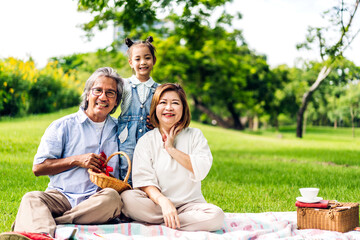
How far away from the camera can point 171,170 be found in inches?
127

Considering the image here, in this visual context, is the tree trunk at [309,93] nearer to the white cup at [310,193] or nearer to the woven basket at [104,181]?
the white cup at [310,193]

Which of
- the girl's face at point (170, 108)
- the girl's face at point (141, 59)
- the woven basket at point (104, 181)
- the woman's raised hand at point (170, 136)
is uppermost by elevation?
the girl's face at point (141, 59)

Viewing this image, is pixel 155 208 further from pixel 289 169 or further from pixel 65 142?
pixel 289 169

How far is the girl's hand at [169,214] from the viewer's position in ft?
9.84

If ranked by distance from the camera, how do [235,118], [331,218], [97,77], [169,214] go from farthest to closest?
[235,118] → [97,77] → [331,218] → [169,214]

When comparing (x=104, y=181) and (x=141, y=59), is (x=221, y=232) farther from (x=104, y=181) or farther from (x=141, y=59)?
(x=141, y=59)

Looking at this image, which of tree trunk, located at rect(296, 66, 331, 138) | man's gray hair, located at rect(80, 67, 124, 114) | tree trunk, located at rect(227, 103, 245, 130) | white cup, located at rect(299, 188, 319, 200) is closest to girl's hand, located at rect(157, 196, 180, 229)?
man's gray hair, located at rect(80, 67, 124, 114)

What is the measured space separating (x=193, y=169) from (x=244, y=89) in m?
24.6

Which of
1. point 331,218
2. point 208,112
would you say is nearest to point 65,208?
point 331,218

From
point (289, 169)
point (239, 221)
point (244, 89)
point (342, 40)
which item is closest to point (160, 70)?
point (244, 89)

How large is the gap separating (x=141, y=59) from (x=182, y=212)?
1.48 metres

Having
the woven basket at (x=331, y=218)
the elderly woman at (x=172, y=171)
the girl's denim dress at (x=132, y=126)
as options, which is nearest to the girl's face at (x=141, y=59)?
the girl's denim dress at (x=132, y=126)

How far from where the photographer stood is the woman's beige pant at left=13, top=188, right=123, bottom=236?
9.10 feet

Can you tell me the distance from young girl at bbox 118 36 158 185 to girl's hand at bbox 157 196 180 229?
0.67 meters
